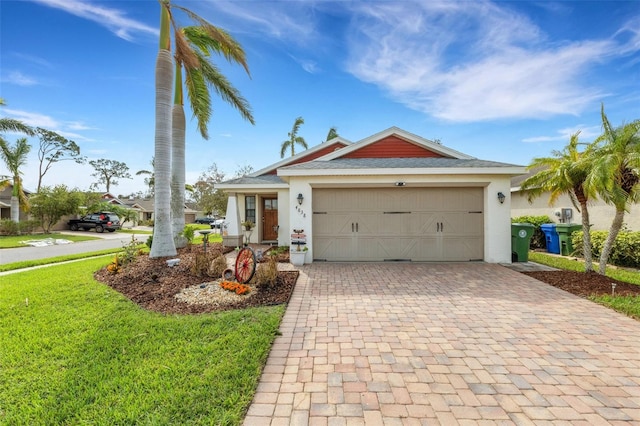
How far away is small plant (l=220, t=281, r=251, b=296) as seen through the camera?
553 centimetres

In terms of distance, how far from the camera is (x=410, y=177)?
28.0 feet

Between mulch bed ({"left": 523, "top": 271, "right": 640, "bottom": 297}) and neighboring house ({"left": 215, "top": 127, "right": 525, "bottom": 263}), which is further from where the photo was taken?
neighboring house ({"left": 215, "top": 127, "right": 525, "bottom": 263})

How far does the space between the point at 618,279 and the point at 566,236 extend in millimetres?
4552

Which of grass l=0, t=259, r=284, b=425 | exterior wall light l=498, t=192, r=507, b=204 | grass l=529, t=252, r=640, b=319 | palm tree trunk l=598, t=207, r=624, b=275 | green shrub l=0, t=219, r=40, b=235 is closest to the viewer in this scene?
grass l=0, t=259, r=284, b=425

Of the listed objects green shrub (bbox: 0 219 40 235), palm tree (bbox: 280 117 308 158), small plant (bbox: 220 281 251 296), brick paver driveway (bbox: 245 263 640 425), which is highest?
palm tree (bbox: 280 117 308 158)

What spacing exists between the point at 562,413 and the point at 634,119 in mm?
6840

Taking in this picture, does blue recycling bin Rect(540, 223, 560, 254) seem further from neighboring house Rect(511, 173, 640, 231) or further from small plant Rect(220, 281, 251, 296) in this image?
small plant Rect(220, 281, 251, 296)

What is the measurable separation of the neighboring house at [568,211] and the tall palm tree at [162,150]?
35.5 feet

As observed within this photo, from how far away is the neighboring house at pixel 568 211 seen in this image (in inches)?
375

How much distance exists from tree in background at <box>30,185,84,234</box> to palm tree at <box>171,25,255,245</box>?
19388mm

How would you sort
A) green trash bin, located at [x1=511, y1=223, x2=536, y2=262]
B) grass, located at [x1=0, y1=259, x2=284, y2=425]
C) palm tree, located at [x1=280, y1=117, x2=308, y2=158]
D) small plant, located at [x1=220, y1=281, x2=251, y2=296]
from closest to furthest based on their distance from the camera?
grass, located at [x1=0, y1=259, x2=284, y2=425] → small plant, located at [x1=220, y1=281, x2=251, y2=296] → green trash bin, located at [x1=511, y1=223, x2=536, y2=262] → palm tree, located at [x1=280, y1=117, x2=308, y2=158]

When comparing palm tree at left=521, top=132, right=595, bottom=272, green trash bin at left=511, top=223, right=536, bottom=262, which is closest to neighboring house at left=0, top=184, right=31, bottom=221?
green trash bin at left=511, top=223, right=536, bottom=262

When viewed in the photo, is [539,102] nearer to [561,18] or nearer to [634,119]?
[561,18]

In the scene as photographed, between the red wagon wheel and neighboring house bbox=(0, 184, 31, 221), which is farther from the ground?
neighboring house bbox=(0, 184, 31, 221)
